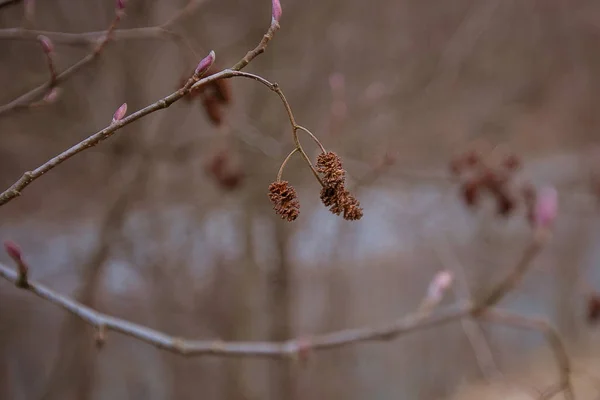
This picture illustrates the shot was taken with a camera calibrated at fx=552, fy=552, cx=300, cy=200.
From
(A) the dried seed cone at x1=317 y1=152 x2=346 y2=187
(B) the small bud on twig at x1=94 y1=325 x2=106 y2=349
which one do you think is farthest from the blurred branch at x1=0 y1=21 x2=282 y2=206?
(B) the small bud on twig at x1=94 y1=325 x2=106 y2=349

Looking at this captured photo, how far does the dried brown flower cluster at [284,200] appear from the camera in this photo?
43 centimetres

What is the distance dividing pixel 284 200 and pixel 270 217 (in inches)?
60.8

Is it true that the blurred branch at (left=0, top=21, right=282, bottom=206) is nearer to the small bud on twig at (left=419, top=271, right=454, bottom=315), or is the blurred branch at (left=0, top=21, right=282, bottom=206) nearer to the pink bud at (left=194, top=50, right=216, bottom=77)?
the pink bud at (left=194, top=50, right=216, bottom=77)

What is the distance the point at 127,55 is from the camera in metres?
1.67

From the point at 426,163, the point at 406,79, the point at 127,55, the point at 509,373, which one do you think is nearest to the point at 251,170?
the point at 127,55

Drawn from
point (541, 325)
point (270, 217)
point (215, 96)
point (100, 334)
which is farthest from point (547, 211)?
point (270, 217)

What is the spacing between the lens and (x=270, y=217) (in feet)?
6.48

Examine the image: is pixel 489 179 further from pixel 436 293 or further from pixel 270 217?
pixel 270 217

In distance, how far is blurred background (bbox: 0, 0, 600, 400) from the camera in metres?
1.66

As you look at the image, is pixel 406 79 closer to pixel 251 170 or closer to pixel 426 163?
pixel 426 163

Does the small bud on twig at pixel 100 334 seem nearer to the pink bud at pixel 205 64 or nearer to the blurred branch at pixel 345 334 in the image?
the blurred branch at pixel 345 334

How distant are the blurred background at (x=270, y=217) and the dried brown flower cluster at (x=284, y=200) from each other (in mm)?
682

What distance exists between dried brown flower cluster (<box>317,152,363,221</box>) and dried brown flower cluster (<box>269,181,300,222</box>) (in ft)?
0.09

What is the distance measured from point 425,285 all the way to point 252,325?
82 centimetres
